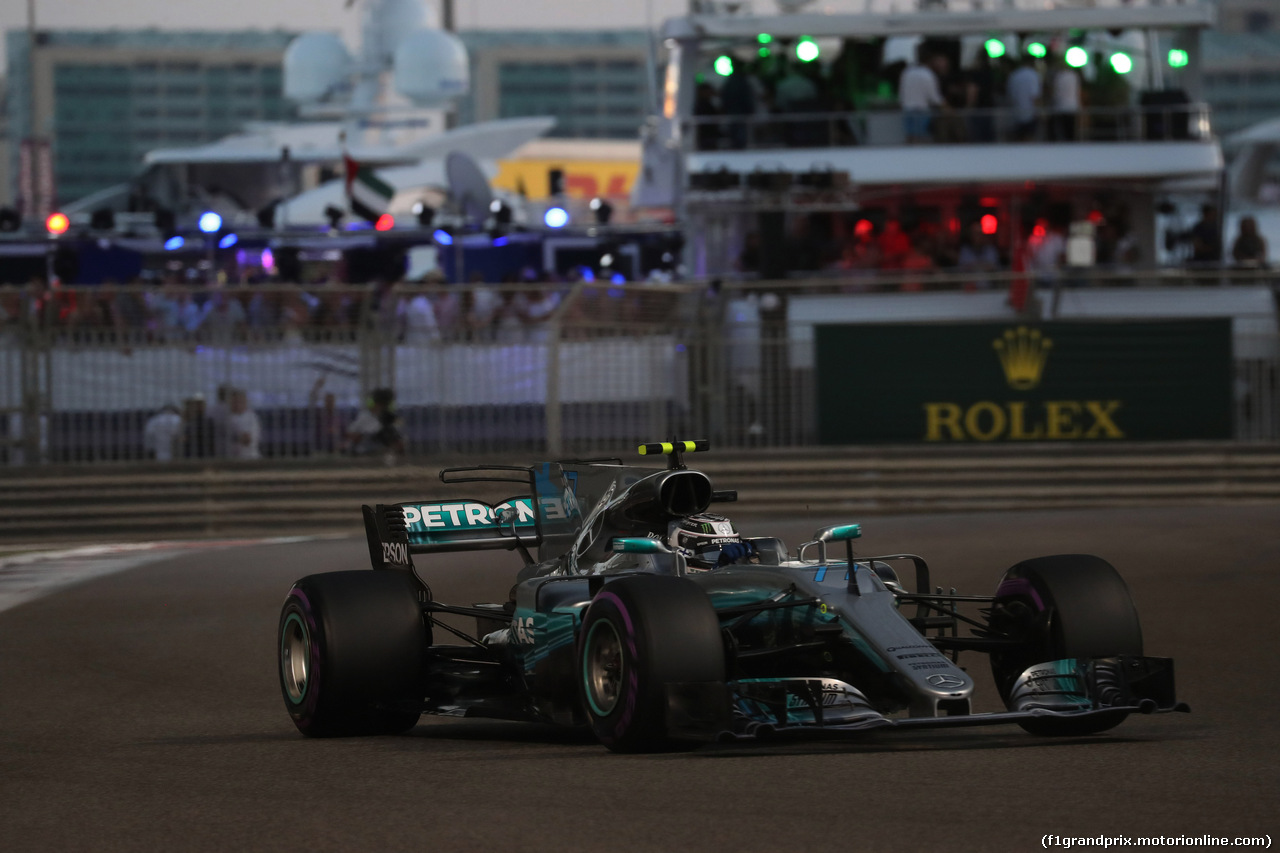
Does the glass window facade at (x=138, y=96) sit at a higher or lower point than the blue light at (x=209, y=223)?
higher

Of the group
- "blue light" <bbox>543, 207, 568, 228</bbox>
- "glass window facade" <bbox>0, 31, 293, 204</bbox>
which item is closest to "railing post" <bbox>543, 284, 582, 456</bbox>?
"blue light" <bbox>543, 207, 568, 228</bbox>

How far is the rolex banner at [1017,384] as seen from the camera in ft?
62.4

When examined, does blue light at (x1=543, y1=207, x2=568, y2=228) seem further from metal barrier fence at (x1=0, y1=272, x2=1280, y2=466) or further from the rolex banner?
the rolex banner

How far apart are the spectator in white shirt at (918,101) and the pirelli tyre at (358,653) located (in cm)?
1789

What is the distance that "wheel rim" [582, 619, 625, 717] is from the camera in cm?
700

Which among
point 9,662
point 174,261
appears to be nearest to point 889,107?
point 174,261

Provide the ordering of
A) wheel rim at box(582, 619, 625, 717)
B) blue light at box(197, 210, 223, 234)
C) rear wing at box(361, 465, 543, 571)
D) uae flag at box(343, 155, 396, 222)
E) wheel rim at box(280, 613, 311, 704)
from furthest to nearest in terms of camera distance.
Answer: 1. uae flag at box(343, 155, 396, 222)
2. blue light at box(197, 210, 223, 234)
3. rear wing at box(361, 465, 543, 571)
4. wheel rim at box(280, 613, 311, 704)
5. wheel rim at box(582, 619, 625, 717)

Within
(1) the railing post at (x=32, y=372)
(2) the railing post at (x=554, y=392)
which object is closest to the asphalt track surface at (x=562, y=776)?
(1) the railing post at (x=32, y=372)

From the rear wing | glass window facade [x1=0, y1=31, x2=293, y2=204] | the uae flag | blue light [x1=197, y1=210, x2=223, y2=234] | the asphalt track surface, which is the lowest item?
the asphalt track surface

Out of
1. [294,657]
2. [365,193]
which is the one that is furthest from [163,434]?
[365,193]

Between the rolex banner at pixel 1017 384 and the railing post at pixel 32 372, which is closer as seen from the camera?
the railing post at pixel 32 372

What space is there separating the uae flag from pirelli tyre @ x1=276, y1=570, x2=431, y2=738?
2061cm

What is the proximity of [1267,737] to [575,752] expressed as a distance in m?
2.47

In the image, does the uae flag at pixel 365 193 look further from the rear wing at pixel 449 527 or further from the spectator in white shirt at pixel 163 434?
the rear wing at pixel 449 527
